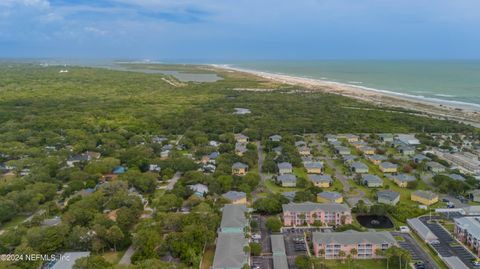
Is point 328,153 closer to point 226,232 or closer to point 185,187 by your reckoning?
point 185,187

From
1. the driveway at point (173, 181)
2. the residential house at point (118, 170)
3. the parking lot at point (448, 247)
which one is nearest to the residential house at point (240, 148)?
the driveway at point (173, 181)

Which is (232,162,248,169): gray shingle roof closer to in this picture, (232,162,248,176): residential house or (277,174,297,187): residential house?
(232,162,248,176): residential house

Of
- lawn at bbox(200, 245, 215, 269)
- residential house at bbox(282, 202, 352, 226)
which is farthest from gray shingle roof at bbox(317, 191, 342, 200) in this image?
lawn at bbox(200, 245, 215, 269)

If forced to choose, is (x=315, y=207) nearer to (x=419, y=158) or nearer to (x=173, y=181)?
(x=173, y=181)

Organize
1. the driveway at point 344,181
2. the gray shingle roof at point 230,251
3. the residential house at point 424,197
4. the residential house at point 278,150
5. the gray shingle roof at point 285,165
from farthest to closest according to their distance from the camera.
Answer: the residential house at point 278,150, the gray shingle roof at point 285,165, the driveway at point 344,181, the residential house at point 424,197, the gray shingle roof at point 230,251

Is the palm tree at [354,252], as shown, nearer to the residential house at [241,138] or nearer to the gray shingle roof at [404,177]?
the gray shingle roof at [404,177]

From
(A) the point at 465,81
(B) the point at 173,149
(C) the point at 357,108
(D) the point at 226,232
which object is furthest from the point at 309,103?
(A) the point at 465,81
